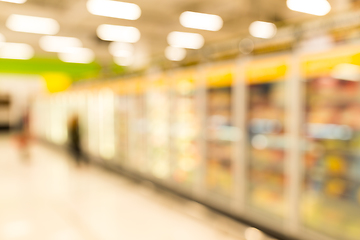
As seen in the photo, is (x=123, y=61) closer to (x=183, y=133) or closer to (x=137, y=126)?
(x=137, y=126)

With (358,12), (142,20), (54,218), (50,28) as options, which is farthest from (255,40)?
(50,28)

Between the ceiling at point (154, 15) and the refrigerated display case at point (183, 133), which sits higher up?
the ceiling at point (154, 15)

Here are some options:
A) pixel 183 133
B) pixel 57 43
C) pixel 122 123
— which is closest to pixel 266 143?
pixel 183 133

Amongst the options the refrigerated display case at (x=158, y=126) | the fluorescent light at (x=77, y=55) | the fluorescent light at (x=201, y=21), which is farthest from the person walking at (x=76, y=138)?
the fluorescent light at (x=77, y=55)

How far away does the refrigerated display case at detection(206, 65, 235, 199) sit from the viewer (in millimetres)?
4586

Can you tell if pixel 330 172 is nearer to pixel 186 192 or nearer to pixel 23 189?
pixel 186 192

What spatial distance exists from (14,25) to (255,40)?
23.1 ft

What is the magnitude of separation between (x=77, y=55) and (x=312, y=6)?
30.4 ft

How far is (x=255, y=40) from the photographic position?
367 cm

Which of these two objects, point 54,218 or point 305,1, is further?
point 305,1

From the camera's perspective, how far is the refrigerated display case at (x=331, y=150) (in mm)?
3053

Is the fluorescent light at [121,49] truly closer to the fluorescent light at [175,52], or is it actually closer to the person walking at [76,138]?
the fluorescent light at [175,52]

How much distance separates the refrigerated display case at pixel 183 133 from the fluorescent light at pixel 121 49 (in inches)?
253

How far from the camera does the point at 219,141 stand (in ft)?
15.3
